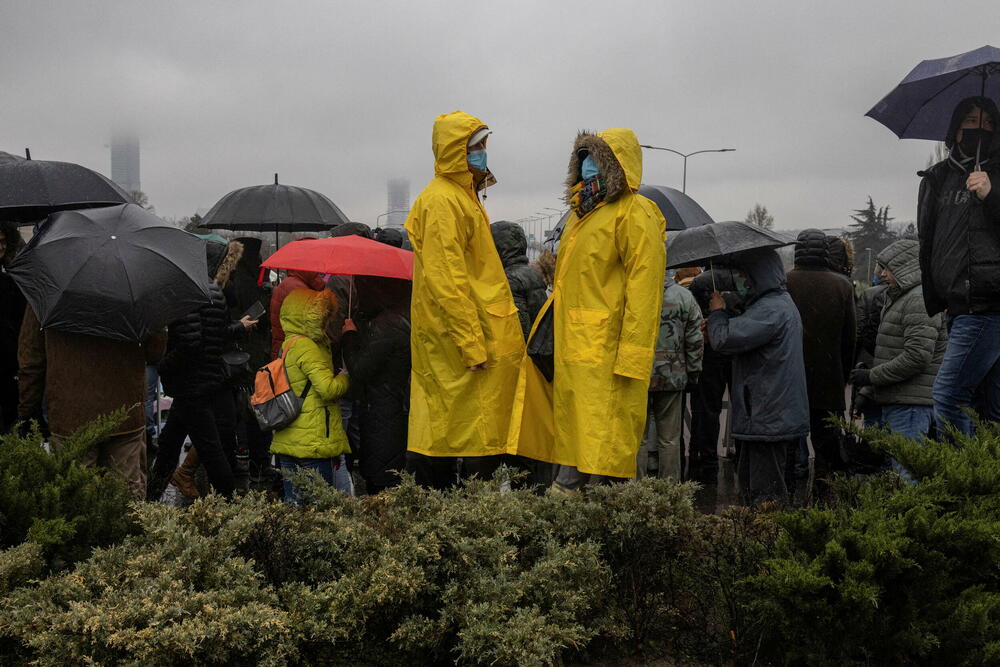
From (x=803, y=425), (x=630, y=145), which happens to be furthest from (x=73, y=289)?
(x=803, y=425)

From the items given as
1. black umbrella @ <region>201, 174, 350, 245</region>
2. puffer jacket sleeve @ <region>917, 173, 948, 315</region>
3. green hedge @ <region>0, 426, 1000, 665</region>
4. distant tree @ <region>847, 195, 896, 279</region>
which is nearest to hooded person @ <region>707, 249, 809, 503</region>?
puffer jacket sleeve @ <region>917, 173, 948, 315</region>

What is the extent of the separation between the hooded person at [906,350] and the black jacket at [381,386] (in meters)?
3.33

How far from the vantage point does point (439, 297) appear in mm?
Answer: 4922

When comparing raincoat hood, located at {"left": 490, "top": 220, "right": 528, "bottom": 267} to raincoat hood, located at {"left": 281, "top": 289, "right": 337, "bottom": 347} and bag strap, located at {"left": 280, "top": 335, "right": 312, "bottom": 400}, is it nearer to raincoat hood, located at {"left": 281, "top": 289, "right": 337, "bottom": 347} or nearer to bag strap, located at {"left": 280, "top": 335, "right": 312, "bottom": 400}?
raincoat hood, located at {"left": 281, "top": 289, "right": 337, "bottom": 347}

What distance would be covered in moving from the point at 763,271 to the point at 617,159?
1299mm

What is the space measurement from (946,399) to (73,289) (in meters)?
4.71

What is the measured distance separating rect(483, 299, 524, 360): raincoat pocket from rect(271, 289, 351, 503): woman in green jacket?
1.09m

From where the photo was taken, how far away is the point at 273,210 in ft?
31.0

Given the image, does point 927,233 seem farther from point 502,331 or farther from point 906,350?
point 502,331

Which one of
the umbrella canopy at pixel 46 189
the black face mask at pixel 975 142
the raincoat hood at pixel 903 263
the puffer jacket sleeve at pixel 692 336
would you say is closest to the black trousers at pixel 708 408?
the puffer jacket sleeve at pixel 692 336

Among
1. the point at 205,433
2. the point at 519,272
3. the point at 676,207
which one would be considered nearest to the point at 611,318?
the point at 519,272

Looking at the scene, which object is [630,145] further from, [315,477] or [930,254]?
[315,477]

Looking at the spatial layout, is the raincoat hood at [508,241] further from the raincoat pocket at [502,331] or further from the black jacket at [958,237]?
the black jacket at [958,237]

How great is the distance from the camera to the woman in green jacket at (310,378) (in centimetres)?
560
